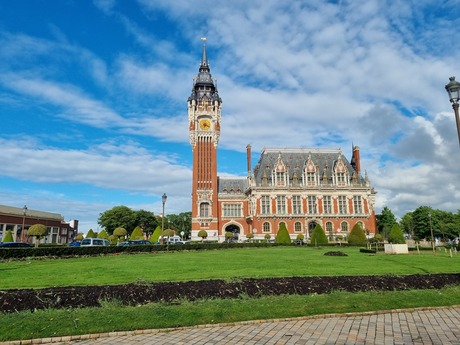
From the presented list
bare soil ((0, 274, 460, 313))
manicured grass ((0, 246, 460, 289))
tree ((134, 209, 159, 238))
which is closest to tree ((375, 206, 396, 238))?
tree ((134, 209, 159, 238))

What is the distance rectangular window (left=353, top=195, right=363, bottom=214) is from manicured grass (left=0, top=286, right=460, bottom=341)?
60.5 m

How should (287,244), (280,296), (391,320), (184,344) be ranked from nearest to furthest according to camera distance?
1. (184,344)
2. (391,320)
3. (280,296)
4. (287,244)

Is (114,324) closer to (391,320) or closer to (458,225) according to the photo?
(391,320)

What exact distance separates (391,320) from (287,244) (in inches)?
1705

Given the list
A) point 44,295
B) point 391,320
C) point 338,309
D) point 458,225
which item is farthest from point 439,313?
point 458,225

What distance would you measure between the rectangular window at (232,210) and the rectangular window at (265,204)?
18.9 ft

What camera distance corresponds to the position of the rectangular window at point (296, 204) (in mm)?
68312

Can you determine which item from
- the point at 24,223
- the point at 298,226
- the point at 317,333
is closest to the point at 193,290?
the point at 317,333

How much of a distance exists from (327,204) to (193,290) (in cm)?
6162

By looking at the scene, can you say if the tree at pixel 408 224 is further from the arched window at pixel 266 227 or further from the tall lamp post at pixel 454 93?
the tall lamp post at pixel 454 93

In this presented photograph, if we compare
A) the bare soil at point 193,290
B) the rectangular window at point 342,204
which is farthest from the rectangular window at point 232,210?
the bare soil at point 193,290

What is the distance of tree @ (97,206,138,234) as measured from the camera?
9350 cm

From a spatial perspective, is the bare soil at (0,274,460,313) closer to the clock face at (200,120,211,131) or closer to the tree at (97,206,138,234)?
the clock face at (200,120,211,131)

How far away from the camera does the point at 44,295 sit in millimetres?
10047
